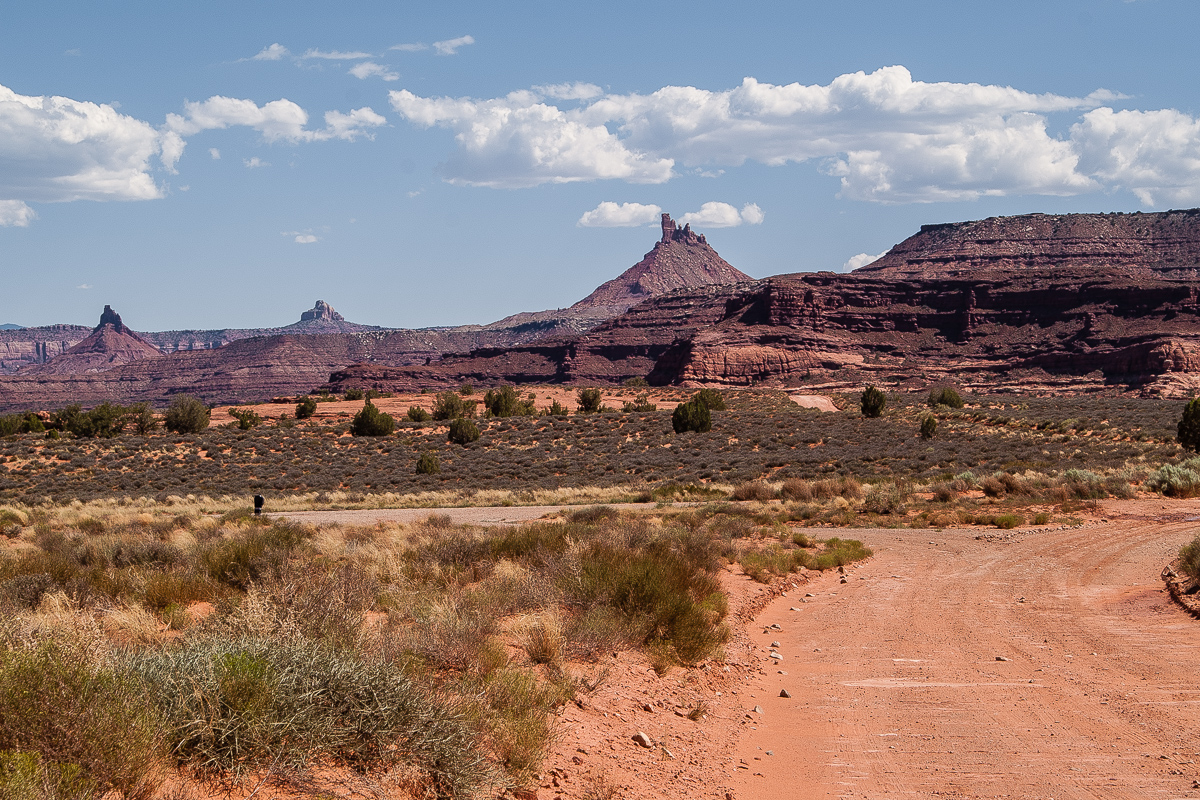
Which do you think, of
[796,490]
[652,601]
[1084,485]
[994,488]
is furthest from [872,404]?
[652,601]

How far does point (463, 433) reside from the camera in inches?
2050

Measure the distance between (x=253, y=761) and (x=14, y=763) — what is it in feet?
4.22

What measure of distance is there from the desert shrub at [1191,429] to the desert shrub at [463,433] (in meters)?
36.3

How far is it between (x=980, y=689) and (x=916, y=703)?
88 cm

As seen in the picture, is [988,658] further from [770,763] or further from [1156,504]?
[1156,504]

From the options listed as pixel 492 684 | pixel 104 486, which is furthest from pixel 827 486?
pixel 104 486

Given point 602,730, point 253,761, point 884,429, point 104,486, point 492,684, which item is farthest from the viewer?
point 884,429

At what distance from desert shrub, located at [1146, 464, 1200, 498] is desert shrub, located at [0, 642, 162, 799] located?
30.1 meters

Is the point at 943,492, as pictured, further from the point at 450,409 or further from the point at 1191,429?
the point at 450,409

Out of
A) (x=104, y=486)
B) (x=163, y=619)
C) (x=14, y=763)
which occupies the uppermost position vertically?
(x=14, y=763)

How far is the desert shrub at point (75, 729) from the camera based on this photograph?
411cm

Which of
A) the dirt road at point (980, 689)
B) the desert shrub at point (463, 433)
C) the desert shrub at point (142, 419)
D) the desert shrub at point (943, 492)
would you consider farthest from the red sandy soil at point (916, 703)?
the desert shrub at point (142, 419)

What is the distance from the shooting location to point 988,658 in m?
10.3

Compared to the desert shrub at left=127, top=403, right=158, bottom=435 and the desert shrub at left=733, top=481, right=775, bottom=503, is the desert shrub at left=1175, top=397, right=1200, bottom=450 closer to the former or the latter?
the desert shrub at left=733, top=481, right=775, bottom=503
